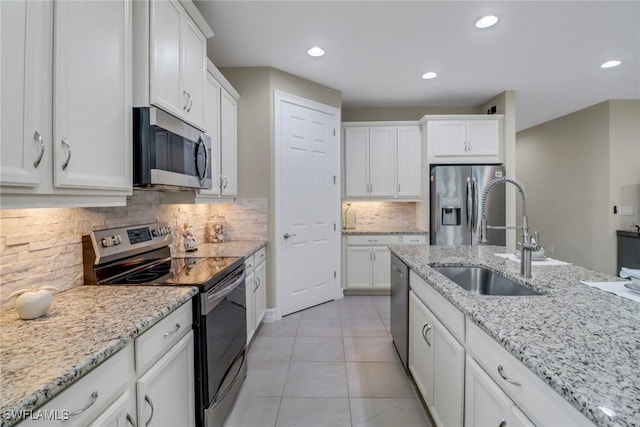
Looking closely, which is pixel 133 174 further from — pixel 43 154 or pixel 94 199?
pixel 43 154

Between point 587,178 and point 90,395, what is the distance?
624 cm

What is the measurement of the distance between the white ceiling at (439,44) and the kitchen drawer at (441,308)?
81.7 inches

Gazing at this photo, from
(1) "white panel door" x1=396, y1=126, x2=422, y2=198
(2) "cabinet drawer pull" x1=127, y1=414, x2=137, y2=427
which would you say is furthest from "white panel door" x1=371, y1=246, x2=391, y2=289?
(2) "cabinet drawer pull" x1=127, y1=414, x2=137, y2=427

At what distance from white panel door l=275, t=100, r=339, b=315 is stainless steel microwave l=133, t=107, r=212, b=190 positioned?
1382 millimetres

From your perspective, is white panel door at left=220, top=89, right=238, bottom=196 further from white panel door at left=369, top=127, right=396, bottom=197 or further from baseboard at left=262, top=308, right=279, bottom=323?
white panel door at left=369, top=127, right=396, bottom=197

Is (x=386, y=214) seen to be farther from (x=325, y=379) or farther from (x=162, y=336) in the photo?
(x=162, y=336)

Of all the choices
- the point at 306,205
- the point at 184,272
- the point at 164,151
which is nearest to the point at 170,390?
the point at 184,272

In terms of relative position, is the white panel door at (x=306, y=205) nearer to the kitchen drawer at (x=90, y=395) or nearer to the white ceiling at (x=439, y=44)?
the white ceiling at (x=439, y=44)

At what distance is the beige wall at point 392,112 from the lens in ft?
15.2

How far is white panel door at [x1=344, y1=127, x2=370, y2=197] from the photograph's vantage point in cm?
441

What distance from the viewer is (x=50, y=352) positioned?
2.78 ft

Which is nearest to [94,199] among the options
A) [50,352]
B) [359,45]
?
[50,352]

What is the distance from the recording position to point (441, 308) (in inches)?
59.1

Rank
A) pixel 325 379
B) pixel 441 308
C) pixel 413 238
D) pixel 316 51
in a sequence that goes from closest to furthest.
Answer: pixel 441 308 → pixel 325 379 → pixel 316 51 → pixel 413 238
